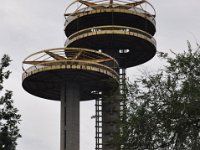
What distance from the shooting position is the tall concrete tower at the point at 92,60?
70562 millimetres

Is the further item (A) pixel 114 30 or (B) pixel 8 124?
(A) pixel 114 30

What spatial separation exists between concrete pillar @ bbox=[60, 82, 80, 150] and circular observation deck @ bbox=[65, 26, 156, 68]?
370 inches

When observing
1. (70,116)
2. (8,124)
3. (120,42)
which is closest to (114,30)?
(120,42)

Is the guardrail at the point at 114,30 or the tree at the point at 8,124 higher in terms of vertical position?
the guardrail at the point at 114,30

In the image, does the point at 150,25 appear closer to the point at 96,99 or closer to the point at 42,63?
the point at 96,99

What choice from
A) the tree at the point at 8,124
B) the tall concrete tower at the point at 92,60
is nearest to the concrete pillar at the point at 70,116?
the tall concrete tower at the point at 92,60

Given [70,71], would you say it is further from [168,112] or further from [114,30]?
[168,112]

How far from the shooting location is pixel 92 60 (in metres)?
71.6

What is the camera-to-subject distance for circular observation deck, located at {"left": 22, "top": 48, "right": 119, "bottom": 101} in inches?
2734

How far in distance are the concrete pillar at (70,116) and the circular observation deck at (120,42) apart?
370 inches

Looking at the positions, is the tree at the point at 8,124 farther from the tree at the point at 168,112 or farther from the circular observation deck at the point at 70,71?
the circular observation deck at the point at 70,71

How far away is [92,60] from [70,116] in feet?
27.3

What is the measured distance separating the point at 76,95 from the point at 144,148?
1962 inches

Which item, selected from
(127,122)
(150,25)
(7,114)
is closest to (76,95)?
(150,25)
